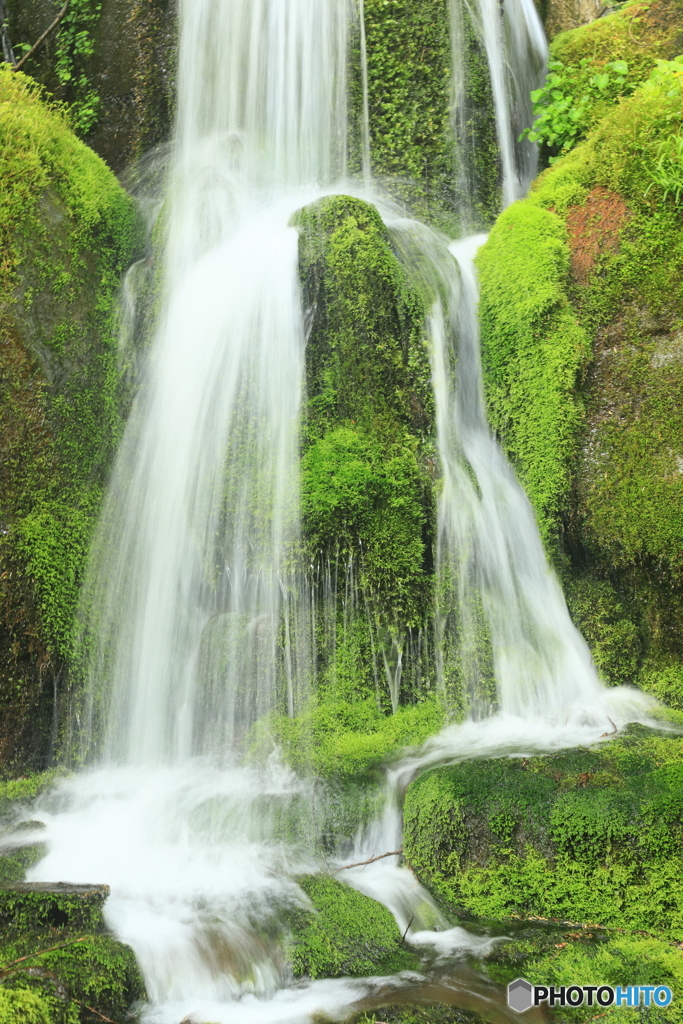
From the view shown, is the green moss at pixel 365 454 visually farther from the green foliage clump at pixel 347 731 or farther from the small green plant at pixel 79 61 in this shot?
the small green plant at pixel 79 61

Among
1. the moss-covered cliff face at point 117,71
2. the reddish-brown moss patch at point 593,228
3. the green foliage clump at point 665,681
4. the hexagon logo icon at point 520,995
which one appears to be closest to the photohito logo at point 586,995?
the hexagon logo icon at point 520,995

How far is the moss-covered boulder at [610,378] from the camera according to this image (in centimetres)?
535

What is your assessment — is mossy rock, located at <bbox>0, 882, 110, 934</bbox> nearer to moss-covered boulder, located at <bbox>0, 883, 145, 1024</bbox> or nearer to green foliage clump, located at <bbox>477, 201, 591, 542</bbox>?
moss-covered boulder, located at <bbox>0, 883, 145, 1024</bbox>

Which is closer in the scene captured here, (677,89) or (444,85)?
(677,89)

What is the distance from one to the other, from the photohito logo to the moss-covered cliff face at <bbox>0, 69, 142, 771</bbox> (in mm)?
3464

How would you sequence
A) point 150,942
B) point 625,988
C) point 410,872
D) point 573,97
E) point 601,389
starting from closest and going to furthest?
point 625,988 → point 150,942 → point 410,872 → point 601,389 → point 573,97

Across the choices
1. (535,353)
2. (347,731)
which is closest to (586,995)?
(347,731)

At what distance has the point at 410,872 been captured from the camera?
414cm

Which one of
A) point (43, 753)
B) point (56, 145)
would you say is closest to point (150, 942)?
point (43, 753)

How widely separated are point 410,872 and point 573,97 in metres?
6.90

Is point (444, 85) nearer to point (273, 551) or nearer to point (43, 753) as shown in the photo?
point (273, 551)

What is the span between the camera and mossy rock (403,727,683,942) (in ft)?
11.5

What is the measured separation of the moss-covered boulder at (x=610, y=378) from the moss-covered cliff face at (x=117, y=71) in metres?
4.07

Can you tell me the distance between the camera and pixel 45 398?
18.7 ft
